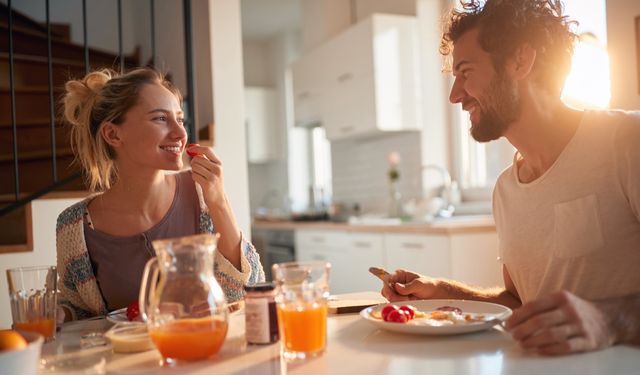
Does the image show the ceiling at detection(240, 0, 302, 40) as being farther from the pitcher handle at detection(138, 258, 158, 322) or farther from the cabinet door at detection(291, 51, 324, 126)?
the pitcher handle at detection(138, 258, 158, 322)

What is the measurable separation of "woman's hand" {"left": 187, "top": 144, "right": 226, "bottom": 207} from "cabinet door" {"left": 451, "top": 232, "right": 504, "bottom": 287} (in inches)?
68.1

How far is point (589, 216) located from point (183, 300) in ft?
2.91

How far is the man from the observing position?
1317 mm

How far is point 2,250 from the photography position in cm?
237

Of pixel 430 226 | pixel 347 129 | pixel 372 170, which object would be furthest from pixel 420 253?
pixel 372 170

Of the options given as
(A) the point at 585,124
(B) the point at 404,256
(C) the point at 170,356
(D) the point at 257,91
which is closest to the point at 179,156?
(C) the point at 170,356

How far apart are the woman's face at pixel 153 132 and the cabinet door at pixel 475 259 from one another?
5.84 ft

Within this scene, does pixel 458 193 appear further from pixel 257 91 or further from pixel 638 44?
pixel 257 91

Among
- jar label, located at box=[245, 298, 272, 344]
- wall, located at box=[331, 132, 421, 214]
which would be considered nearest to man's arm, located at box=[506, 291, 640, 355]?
jar label, located at box=[245, 298, 272, 344]

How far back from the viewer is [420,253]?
11.1 feet

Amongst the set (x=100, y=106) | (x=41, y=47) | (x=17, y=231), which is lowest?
(x=17, y=231)

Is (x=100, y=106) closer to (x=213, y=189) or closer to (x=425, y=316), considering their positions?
(x=213, y=189)

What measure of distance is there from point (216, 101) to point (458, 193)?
2.13m

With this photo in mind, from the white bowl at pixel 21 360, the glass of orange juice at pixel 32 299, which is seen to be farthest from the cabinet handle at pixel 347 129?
the white bowl at pixel 21 360
